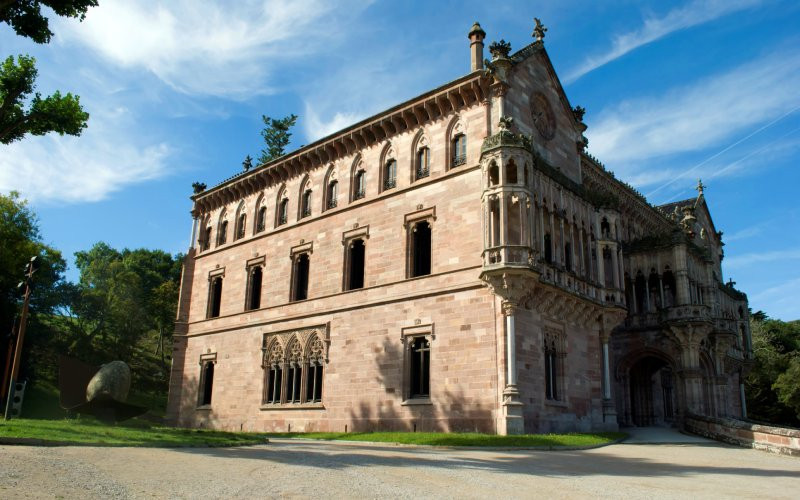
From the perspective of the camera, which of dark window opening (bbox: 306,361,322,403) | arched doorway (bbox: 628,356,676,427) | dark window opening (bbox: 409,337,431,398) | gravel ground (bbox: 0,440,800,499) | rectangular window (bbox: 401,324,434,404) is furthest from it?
arched doorway (bbox: 628,356,676,427)

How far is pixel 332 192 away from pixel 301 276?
4911 millimetres

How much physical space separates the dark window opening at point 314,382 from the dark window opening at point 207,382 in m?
9.27

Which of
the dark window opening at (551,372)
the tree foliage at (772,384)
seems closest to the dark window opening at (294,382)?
the dark window opening at (551,372)

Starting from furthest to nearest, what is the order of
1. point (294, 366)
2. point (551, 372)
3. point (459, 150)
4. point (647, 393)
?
point (647, 393)
point (294, 366)
point (459, 150)
point (551, 372)

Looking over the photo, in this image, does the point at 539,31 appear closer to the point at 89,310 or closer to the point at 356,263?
the point at 356,263

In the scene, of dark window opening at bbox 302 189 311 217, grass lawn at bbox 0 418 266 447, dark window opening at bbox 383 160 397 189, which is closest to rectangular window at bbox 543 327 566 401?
dark window opening at bbox 383 160 397 189

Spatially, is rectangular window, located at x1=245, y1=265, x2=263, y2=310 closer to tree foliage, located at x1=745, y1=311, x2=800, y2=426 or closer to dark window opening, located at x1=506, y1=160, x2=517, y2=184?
dark window opening, located at x1=506, y1=160, x2=517, y2=184

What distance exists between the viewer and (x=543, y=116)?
100 feet

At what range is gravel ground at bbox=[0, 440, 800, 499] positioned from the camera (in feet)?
30.8

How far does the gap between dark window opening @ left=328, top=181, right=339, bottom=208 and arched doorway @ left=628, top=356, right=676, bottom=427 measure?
61.4 feet

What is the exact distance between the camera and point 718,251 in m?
49.6

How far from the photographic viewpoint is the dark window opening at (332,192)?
3341cm

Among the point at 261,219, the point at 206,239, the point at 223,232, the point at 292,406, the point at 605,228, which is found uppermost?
the point at 261,219

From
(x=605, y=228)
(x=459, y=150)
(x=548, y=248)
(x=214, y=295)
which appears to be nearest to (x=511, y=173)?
(x=459, y=150)
